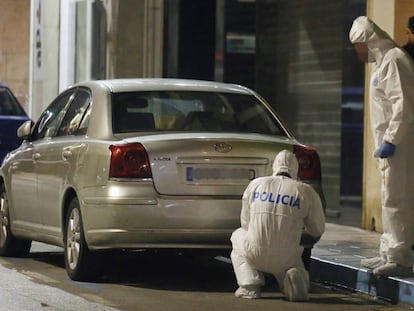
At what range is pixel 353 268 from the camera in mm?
9383

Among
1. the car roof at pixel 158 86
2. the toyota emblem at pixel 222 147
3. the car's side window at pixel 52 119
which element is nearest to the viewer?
the toyota emblem at pixel 222 147

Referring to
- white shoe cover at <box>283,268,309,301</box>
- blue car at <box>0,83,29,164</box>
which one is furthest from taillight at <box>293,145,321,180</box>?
blue car at <box>0,83,29,164</box>

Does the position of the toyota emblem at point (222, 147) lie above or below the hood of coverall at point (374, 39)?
below

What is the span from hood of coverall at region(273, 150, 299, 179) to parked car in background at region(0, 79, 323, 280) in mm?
417

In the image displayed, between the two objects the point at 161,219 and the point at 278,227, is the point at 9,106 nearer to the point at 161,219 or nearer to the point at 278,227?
the point at 161,219

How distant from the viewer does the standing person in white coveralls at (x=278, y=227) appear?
27.8 feet

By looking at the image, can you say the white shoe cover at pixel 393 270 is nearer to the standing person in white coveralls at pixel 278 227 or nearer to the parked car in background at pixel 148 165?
the standing person in white coveralls at pixel 278 227

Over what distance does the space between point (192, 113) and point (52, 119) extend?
1.54 m

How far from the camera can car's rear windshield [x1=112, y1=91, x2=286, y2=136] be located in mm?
9461

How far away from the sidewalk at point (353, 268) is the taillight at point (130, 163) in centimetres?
185

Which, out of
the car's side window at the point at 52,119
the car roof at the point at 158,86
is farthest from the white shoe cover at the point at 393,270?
the car's side window at the point at 52,119

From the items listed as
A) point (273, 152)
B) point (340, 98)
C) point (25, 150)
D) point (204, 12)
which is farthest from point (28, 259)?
point (204, 12)

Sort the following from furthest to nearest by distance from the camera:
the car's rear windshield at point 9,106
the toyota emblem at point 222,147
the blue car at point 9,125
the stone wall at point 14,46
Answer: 1. the stone wall at point 14,46
2. the car's rear windshield at point 9,106
3. the blue car at point 9,125
4. the toyota emblem at point 222,147

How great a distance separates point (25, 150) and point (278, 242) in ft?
10.4
